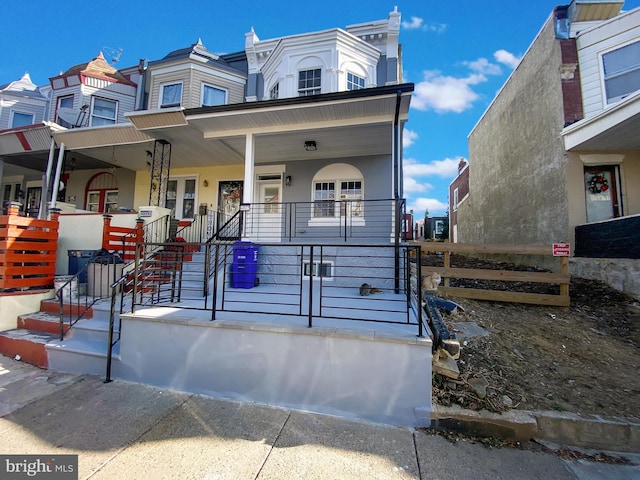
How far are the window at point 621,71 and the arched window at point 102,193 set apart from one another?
15227 mm

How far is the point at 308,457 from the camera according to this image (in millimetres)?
2338

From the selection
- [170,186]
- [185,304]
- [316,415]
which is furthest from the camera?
[170,186]

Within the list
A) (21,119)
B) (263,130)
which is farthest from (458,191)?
(21,119)

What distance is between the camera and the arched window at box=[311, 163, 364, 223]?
319 inches

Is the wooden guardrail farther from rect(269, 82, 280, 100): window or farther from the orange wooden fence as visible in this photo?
the orange wooden fence

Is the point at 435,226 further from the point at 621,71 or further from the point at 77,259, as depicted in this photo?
the point at 77,259

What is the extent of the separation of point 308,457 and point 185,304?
289cm

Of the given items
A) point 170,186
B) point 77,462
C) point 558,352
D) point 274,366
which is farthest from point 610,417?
point 170,186

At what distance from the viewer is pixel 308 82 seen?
27.9ft

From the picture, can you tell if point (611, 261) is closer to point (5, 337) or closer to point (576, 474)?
point (576, 474)

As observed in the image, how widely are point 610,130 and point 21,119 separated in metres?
18.7

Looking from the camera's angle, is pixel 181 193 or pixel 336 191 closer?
pixel 336 191

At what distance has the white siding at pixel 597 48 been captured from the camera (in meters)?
6.68

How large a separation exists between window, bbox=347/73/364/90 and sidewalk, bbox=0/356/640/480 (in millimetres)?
8647
